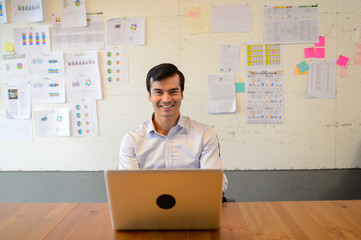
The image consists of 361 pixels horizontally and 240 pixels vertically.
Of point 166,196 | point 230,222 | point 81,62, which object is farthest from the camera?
point 81,62

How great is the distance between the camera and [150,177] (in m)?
0.96

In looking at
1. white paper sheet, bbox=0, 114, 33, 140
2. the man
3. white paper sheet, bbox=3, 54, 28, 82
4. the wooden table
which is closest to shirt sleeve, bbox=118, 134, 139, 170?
the man

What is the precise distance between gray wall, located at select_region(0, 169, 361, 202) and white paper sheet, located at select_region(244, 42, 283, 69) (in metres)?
0.83

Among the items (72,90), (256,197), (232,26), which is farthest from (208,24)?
(256,197)

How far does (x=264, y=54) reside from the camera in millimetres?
2227

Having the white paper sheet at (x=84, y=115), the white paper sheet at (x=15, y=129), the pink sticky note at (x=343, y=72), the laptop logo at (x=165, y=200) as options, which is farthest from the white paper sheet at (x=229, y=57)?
the white paper sheet at (x=15, y=129)

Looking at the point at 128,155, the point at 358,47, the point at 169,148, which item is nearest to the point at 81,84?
the point at 128,155

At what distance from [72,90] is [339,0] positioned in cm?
213

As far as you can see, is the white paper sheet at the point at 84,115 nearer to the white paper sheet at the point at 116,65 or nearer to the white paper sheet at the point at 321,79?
the white paper sheet at the point at 116,65

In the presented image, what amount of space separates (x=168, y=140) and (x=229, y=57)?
0.91 meters

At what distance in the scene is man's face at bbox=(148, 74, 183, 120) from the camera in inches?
65.0

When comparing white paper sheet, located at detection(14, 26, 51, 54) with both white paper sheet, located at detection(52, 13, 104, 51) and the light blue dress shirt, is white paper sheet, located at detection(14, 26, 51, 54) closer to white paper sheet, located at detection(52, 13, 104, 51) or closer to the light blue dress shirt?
white paper sheet, located at detection(52, 13, 104, 51)

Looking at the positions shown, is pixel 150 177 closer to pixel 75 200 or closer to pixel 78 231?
Result: pixel 78 231

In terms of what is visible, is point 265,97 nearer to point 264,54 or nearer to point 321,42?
point 264,54
